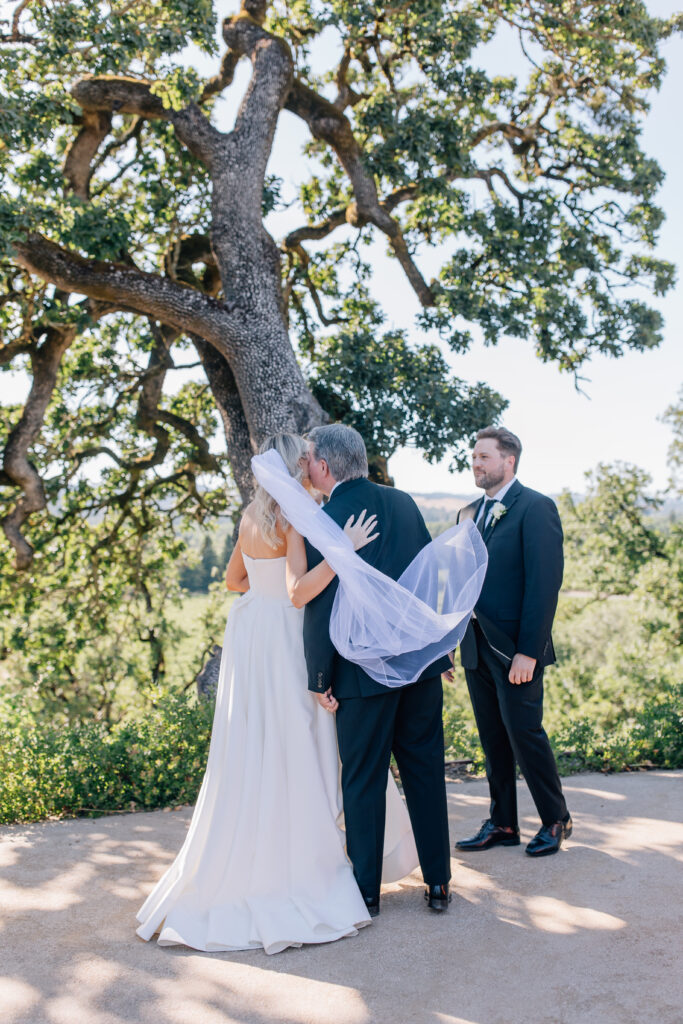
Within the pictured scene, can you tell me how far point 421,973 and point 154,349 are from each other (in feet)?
31.2

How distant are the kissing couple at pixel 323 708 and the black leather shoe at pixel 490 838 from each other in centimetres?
79

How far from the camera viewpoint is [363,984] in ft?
10.8

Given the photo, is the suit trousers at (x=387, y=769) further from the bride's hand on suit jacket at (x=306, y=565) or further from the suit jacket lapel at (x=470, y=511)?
the suit jacket lapel at (x=470, y=511)

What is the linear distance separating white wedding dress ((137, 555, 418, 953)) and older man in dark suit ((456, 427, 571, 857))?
0.85m

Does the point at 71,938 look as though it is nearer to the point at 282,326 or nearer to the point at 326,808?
the point at 326,808

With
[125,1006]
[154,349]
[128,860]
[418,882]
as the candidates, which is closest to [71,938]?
[125,1006]

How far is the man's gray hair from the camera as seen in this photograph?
4070 millimetres

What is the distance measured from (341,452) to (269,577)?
757 mm

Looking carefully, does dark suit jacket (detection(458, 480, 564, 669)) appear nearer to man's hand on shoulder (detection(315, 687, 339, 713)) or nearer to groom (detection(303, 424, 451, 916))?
groom (detection(303, 424, 451, 916))

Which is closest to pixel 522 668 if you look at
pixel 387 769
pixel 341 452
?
pixel 387 769

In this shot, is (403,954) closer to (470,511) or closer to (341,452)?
(341,452)

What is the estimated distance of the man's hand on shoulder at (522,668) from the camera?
14.9 feet

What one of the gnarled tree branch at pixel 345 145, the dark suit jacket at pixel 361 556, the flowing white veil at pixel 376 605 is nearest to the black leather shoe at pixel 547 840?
the dark suit jacket at pixel 361 556

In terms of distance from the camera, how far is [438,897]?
403cm
